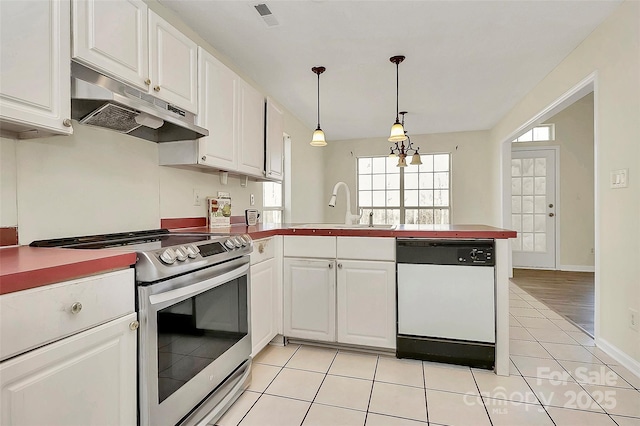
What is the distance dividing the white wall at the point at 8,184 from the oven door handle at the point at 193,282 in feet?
2.35

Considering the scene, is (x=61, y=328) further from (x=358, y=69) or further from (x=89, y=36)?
(x=358, y=69)

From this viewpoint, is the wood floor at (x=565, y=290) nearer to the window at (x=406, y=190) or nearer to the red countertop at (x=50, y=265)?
the window at (x=406, y=190)

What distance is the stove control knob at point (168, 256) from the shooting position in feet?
4.06

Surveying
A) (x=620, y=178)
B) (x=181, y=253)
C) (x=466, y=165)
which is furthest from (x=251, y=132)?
(x=466, y=165)

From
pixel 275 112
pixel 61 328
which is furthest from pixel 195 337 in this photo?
pixel 275 112

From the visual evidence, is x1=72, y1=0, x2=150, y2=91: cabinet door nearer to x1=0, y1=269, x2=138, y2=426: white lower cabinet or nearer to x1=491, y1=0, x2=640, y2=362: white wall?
x1=0, y1=269, x2=138, y2=426: white lower cabinet

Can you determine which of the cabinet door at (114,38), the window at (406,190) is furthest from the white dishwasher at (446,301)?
the window at (406,190)

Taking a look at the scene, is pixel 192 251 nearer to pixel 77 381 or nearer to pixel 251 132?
pixel 77 381

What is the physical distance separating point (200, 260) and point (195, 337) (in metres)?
0.35

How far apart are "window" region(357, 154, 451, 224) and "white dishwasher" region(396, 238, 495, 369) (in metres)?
4.17

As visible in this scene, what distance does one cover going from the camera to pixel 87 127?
1.65 m

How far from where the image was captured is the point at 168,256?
4.13ft

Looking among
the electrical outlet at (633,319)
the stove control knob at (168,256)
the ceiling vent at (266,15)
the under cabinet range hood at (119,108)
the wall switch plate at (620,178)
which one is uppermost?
the ceiling vent at (266,15)

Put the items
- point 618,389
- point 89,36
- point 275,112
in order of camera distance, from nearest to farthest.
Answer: point 89,36 < point 618,389 < point 275,112
